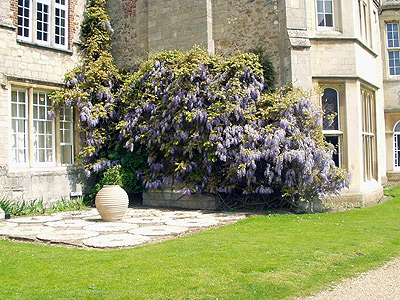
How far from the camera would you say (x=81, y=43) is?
1328cm

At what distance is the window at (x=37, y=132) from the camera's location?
37.7 ft

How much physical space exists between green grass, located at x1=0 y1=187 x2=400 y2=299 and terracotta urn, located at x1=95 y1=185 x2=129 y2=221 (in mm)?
2236

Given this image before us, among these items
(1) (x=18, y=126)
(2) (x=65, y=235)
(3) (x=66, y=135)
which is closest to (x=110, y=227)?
(2) (x=65, y=235)

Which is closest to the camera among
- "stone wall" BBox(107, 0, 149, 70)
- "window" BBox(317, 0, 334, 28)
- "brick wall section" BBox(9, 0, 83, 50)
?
"window" BBox(317, 0, 334, 28)

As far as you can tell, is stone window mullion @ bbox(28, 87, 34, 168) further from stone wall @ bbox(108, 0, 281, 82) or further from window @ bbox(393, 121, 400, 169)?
window @ bbox(393, 121, 400, 169)

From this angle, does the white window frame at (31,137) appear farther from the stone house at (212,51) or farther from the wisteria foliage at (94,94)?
the wisteria foliage at (94,94)

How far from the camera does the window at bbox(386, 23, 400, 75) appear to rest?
18.1m

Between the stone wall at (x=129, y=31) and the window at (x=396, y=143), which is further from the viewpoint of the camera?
the window at (x=396, y=143)

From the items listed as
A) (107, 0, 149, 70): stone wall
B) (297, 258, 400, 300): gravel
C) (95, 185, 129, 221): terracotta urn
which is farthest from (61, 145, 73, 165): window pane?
(297, 258, 400, 300): gravel

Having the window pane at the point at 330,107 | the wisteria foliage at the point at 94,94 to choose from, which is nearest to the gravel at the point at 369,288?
the window pane at the point at 330,107

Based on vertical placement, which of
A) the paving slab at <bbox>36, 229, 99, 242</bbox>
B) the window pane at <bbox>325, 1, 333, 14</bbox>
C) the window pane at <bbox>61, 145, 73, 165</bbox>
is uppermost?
the window pane at <bbox>325, 1, 333, 14</bbox>

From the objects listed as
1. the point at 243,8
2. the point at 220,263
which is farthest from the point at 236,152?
the point at 220,263

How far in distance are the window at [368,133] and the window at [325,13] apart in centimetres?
222

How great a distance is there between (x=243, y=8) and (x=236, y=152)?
4516 mm
